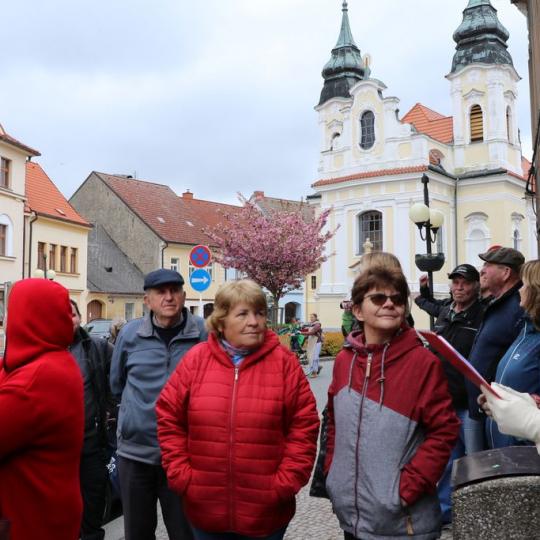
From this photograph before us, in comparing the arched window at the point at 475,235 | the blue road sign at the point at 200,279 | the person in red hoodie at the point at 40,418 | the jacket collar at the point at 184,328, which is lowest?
the person in red hoodie at the point at 40,418

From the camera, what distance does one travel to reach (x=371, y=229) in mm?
39719

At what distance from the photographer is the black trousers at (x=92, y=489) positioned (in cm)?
441

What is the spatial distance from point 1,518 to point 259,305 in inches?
59.0

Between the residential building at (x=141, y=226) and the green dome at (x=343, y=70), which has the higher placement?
the green dome at (x=343, y=70)

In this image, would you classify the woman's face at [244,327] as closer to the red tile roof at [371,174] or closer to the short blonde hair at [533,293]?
the short blonde hair at [533,293]

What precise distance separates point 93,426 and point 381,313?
2.32 metres

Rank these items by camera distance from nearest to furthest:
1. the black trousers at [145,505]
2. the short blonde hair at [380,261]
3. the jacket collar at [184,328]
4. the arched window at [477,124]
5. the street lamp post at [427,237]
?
the short blonde hair at [380,261], the black trousers at [145,505], the jacket collar at [184,328], the street lamp post at [427,237], the arched window at [477,124]

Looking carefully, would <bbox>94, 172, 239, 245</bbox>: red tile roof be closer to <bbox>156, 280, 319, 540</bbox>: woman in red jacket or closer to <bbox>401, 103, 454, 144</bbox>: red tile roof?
<bbox>401, 103, 454, 144</bbox>: red tile roof

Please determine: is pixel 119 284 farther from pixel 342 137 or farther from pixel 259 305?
pixel 259 305

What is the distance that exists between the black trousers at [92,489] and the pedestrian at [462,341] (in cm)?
264

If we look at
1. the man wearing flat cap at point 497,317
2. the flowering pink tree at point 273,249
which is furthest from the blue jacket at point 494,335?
the flowering pink tree at point 273,249

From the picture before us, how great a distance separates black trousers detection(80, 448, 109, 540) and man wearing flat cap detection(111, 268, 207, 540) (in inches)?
15.4

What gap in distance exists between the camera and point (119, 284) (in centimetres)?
4472

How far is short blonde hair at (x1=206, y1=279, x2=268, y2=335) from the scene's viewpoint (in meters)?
3.43
